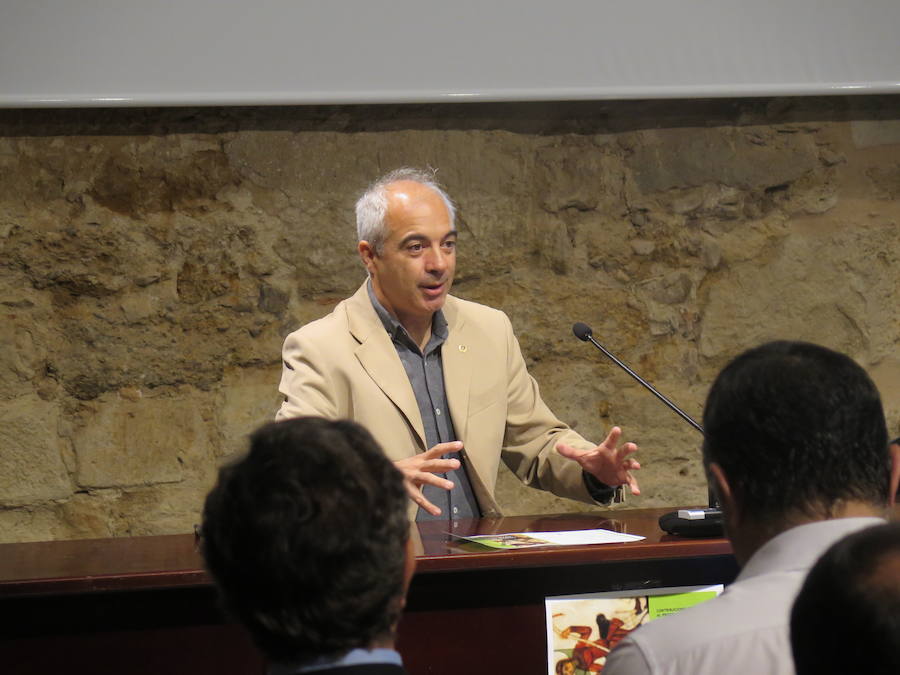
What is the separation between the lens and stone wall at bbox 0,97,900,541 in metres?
3.50

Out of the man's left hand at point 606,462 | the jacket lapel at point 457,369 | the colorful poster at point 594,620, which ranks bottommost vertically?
the colorful poster at point 594,620

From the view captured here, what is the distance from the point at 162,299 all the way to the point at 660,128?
1.73 metres

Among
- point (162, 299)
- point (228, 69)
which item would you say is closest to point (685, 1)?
point (228, 69)

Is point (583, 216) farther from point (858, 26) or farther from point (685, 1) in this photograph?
point (858, 26)

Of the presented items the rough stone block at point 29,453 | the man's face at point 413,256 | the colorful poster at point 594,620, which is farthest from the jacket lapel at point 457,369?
the rough stone block at point 29,453

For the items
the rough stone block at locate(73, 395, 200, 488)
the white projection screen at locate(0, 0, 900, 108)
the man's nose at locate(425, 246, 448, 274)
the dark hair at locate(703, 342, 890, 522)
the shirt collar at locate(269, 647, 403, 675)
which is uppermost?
the white projection screen at locate(0, 0, 900, 108)

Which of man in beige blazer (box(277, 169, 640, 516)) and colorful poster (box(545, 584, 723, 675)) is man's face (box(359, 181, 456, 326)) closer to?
man in beige blazer (box(277, 169, 640, 516))

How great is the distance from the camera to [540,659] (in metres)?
2.15

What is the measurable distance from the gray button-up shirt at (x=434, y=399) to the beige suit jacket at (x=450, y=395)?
0.03 metres

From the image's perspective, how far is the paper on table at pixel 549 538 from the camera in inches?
84.7

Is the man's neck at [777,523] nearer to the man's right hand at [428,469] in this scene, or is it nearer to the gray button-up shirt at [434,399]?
the man's right hand at [428,469]

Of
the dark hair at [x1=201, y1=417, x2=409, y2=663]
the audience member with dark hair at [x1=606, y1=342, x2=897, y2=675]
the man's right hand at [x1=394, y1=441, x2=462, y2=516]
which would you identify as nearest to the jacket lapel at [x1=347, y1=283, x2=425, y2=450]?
the man's right hand at [x1=394, y1=441, x2=462, y2=516]

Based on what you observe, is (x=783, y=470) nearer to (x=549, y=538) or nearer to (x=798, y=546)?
(x=798, y=546)

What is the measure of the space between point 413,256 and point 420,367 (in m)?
0.30
